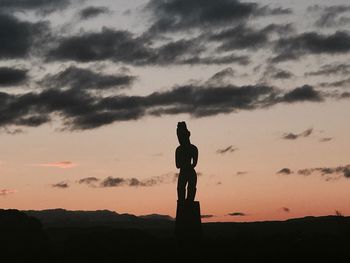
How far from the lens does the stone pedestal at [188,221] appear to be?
31.9 meters

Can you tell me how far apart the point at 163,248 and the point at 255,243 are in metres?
3.76

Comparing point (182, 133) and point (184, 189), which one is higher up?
point (182, 133)

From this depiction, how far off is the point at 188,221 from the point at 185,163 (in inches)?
101

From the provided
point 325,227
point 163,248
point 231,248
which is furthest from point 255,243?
point 325,227

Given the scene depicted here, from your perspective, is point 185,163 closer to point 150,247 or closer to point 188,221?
point 188,221

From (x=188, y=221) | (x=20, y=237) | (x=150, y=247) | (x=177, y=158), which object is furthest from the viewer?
(x=177, y=158)

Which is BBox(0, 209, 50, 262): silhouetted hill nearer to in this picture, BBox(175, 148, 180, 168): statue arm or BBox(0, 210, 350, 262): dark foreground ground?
BBox(0, 210, 350, 262): dark foreground ground

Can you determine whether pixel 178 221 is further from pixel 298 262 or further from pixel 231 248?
pixel 298 262

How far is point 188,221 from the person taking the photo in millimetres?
32000

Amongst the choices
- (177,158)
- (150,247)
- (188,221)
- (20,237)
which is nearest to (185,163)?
(177,158)

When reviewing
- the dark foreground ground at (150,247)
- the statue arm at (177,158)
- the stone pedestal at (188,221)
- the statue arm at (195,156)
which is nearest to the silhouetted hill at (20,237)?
the dark foreground ground at (150,247)

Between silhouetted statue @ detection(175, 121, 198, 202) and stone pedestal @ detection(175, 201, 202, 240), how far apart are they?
0.32m

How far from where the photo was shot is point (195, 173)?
3253cm

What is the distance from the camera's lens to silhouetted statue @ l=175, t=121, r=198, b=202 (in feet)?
105
